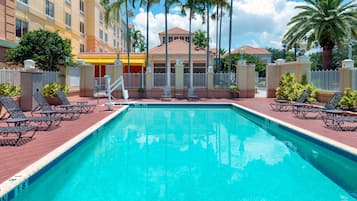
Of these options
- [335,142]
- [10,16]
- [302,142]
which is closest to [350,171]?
[335,142]

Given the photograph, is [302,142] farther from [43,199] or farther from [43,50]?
[43,50]

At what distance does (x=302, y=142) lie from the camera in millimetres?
10125

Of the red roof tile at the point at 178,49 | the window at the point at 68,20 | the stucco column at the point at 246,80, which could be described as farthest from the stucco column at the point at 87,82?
the window at the point at 68,20

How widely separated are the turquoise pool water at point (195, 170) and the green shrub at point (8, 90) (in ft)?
17.9

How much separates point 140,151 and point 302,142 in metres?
5.10

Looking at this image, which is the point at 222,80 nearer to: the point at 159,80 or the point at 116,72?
the point at 159,80

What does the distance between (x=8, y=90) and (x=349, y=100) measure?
15.8 m

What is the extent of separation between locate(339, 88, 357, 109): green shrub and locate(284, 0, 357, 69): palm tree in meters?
10.2

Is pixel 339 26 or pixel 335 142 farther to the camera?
pixel 339 26

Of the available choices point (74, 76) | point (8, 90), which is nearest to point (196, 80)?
point (74, 76)

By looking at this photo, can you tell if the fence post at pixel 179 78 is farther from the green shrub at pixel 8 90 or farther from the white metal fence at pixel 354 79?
the green shrub at pixel 8 90

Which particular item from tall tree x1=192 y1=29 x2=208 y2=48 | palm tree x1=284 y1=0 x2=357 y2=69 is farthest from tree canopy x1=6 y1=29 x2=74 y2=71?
tall tree x1=192 y1=29 x2=208 y2=48

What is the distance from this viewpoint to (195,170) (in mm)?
7551

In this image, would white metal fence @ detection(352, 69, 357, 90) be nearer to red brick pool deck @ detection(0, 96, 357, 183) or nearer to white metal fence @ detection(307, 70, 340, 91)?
white metal fence @ detection(307, 70, 340, 91)
